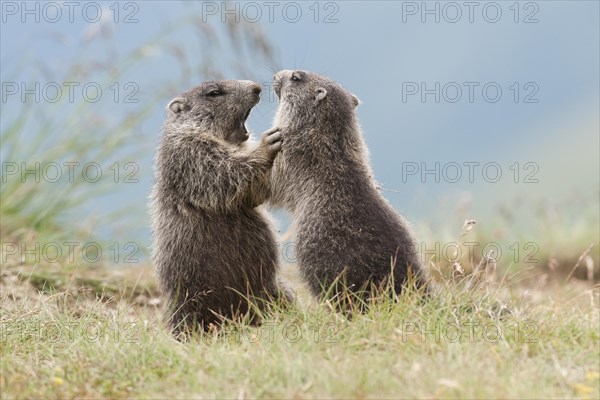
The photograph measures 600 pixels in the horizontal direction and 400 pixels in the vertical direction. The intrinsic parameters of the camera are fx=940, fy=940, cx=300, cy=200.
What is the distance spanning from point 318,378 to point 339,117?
2.52 metres

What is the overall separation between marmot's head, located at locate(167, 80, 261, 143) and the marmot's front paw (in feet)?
1.60

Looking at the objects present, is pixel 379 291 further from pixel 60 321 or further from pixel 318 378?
pixel 60 321

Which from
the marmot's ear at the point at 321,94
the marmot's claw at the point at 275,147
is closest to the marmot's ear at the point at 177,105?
the marmot's claw at the point at 275,147

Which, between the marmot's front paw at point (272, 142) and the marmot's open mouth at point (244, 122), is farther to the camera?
the marmot's open mouth at point (244, 122)

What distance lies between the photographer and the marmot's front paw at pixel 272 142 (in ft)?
22.5

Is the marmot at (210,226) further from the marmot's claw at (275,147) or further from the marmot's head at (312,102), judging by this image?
the marmot's head at (312,102)

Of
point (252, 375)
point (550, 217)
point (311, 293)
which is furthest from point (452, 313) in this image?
point (550, 217)

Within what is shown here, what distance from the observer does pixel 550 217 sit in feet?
40.2

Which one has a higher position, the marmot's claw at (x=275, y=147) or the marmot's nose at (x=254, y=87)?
the marmot's nose at (x=254, y=87)

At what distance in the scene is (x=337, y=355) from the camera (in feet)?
17.5

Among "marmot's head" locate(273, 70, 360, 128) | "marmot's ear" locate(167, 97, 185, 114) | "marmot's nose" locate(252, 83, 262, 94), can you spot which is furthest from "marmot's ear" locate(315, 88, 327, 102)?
"marmot's ear" locate(167, 97, 185, 114)

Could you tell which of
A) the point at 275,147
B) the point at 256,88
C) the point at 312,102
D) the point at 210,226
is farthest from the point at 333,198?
the point at 256,88

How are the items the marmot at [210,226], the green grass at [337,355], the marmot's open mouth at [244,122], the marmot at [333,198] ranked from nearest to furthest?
the green grass at [337,355], the marmot at [333,198], the marmot at [210,226], the marmot's open mouth at [244,122]

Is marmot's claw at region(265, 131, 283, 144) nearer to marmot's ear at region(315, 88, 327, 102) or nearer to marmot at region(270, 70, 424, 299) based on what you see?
marmot at region(270, 70, 424, 299)
